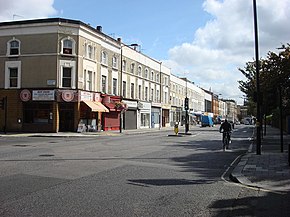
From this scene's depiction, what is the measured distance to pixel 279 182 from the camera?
31.7 feet

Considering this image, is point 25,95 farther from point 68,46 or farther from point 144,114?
point 144,114

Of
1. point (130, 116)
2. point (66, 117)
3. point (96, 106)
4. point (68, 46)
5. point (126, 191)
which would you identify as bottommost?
point (126, 191)

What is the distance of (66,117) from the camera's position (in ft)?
122

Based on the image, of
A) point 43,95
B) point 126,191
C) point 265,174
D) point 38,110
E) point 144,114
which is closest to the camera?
point 126,191

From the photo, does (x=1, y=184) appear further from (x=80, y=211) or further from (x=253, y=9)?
(x=253, y=9)

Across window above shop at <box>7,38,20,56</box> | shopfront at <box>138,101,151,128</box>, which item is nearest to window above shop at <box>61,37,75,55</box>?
window above shop at <box>7,38,20,56</box>

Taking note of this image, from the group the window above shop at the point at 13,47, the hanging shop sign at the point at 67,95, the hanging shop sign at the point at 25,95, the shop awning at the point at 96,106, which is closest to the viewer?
the hanging shop sign at the point at 67,95

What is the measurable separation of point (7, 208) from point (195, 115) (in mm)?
88515

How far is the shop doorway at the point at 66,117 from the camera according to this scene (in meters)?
36.9

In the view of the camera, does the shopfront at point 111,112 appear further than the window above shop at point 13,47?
Yes

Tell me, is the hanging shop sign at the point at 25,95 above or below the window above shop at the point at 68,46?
below

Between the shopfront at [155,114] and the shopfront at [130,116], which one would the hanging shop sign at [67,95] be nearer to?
the shopfront at [130,116]

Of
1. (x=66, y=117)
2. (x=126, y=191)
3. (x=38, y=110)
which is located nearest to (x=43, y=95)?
(x=38, y=110)

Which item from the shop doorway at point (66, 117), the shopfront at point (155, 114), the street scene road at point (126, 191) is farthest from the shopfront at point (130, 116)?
the street scene road at point (126, 191)
